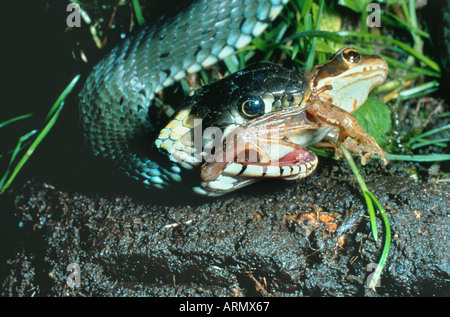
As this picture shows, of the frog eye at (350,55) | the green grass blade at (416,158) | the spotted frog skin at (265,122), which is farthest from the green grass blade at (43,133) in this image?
the green grass blade at (416,158)

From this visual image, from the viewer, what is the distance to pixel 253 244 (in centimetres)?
221

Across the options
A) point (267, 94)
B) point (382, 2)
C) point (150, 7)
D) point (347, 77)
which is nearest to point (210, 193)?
point (267, 94)

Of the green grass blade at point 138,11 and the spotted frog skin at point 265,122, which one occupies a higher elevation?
the green grass blade at point 138,11

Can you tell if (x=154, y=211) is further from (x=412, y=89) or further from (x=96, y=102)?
(x=412, y=89)

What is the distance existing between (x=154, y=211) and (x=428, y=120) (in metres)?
2.23

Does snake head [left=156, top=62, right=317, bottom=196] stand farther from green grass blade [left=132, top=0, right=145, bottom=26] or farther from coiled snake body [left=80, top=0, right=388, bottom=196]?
green grass blade [left=132, top=0, right=145, bottom=26]

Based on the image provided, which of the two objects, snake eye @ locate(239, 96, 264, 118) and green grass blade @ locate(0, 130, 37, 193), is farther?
green grass blade @ locate(0, 130, 37, 193)

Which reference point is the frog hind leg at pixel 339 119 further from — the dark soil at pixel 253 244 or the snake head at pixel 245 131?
the dark soil at pixel 253 244

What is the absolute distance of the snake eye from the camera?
82.7 inches

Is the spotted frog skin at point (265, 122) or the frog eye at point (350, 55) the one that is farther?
the frog eye at point (350, 55)

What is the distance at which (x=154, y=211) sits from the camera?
8.27 ft

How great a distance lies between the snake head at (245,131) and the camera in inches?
81.4

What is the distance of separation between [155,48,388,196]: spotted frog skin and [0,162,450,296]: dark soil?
0.25 meters

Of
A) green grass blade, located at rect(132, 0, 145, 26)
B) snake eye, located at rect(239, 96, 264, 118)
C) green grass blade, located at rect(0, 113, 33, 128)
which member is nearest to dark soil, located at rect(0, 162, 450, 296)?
snake eye, located at rect(239, 96, 264, 118)
